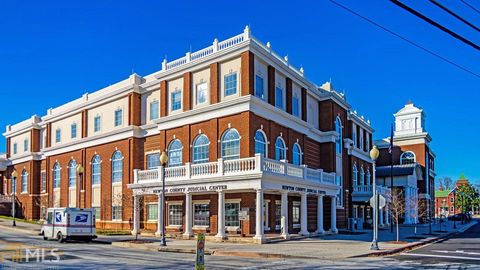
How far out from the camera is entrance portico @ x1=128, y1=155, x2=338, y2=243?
28.8 metres

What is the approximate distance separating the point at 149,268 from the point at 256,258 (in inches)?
236

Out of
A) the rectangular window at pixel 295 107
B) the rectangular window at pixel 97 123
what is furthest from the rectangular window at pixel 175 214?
the rectangular window at pixel 97 123

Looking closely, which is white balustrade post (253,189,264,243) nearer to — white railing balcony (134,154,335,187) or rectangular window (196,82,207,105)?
white railing balcony (134,154,335,187)

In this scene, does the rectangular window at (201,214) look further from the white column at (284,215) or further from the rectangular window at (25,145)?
the rectangular window at (25,145)

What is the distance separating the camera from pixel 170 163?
37.1m

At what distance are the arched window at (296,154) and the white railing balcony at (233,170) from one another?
2.77m

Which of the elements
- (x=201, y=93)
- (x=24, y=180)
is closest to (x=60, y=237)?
(x=201, y=93)

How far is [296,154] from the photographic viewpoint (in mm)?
38438

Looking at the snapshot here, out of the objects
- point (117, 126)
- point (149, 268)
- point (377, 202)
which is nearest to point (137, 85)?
point (117, 126)

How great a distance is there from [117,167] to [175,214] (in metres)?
9.64

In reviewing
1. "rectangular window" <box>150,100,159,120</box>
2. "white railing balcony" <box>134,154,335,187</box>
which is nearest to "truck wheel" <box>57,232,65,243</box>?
"white railing balcony" <box>134,154,335,187</box>

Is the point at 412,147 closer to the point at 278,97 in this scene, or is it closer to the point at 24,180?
the point at 278,97

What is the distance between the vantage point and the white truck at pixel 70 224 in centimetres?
2947

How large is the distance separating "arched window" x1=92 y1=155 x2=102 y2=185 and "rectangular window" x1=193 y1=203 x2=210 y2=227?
47.4 ft
